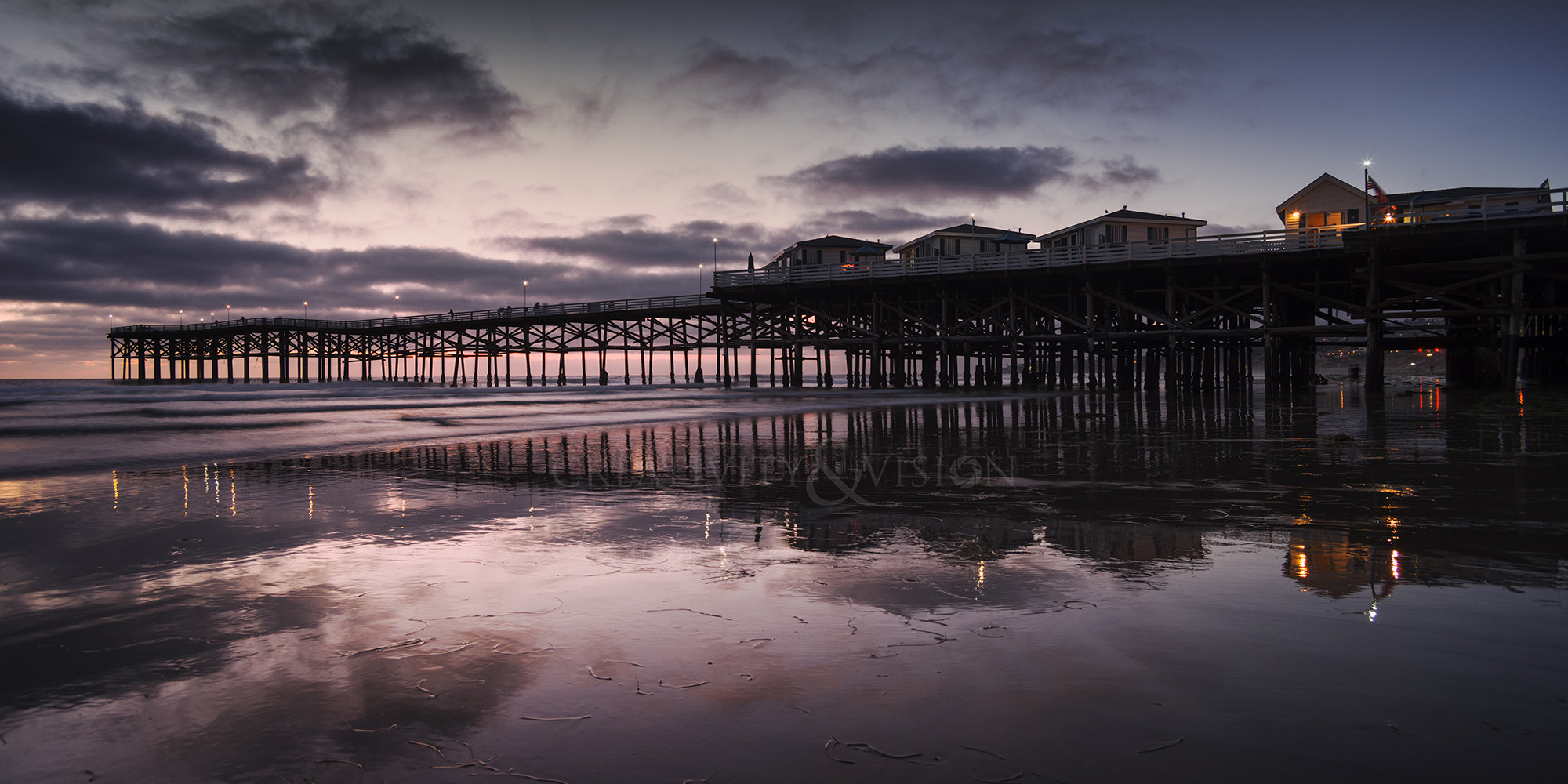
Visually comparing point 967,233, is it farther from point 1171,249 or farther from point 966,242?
point 1171,249

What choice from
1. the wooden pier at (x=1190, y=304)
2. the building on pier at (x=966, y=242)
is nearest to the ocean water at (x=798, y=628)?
the wooden pier at (x=1190, y=304)

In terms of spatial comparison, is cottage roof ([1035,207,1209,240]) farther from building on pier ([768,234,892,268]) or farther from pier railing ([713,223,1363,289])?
building on pier ([768,234,892,268])

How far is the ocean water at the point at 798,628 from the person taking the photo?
7.96 ft

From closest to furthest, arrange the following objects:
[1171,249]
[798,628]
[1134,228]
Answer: [798,628]
[1171,249]
[1134,228]

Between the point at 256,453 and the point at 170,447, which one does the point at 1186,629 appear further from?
the point at 170,447

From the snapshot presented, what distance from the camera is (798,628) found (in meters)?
3.62

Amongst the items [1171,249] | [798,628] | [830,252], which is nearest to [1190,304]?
[1171,249]

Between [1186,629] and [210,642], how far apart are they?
4.42 metres

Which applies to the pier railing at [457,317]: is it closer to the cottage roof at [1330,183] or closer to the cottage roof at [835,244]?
the cottage roof at [835,244]

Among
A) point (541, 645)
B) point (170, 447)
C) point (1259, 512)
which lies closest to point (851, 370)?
point (170, 447)

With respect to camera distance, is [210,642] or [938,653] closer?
[938,653]

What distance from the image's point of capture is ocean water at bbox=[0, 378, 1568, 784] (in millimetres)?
2426

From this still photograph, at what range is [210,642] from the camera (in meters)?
3.59

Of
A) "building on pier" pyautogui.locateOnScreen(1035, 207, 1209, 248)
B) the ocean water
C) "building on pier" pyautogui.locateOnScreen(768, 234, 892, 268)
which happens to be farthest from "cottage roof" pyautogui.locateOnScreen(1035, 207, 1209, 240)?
the ocean water
